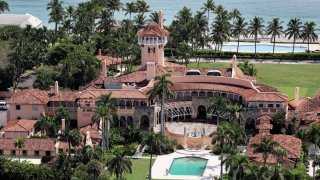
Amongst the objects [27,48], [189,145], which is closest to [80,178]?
[189,145]

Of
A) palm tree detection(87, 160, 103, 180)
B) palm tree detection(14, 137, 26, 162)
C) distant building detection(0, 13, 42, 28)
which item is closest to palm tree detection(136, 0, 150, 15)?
distant building detection(0, 13, 42, 28)

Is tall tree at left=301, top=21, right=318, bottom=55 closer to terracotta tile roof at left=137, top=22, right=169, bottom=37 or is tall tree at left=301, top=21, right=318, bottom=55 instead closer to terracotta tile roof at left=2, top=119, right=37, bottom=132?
terracotta tile roof at left=137, top=22, right=169, bottom=37

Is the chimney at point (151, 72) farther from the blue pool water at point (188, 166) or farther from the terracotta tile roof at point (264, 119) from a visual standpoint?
the blue pool water at point (188, 166)

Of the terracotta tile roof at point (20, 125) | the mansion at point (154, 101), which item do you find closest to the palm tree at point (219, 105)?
the mansion at point (154, 101)

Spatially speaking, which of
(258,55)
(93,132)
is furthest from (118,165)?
(258,55)

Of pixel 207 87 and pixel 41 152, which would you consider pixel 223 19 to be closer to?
pixel 207 87

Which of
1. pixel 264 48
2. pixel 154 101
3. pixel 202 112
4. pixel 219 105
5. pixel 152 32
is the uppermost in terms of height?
pixel 152 32

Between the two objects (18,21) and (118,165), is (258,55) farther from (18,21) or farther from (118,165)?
(118,165)
